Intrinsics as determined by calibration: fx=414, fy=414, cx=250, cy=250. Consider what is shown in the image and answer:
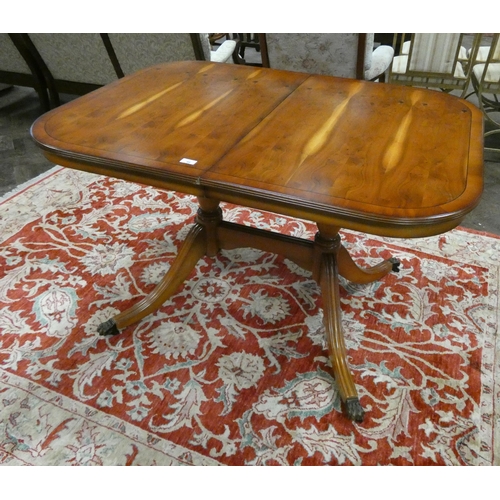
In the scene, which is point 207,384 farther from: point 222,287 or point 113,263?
point 113,263

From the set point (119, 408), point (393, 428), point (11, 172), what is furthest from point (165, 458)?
point (11, 172)

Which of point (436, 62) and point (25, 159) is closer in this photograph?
point (436, 62)

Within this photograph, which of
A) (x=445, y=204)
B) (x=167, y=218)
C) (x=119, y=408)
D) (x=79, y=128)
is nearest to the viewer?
(x=445, y=204)

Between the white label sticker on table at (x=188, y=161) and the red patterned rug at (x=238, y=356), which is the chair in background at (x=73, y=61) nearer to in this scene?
the red patterned rug at (x=238, y=356)

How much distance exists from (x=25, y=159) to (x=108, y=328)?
1634mm

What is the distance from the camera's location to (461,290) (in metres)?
1.47

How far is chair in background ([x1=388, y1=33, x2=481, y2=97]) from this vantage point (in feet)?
6.64

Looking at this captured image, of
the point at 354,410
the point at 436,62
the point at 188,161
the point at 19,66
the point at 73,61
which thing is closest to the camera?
the point at 188,161

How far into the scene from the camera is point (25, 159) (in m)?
2.44

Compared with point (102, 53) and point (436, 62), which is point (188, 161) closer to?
point (436, 62)

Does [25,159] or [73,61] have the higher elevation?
[73,61]

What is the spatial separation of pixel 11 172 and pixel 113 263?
1.15 metres

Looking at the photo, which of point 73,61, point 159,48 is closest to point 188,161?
point 159,48

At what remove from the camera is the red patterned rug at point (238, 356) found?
106 centimetres
